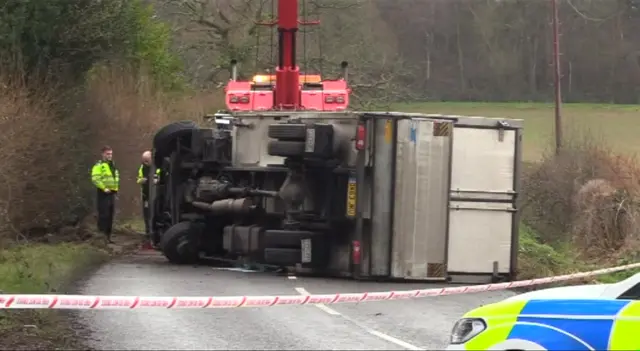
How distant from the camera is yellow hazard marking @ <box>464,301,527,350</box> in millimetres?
5652

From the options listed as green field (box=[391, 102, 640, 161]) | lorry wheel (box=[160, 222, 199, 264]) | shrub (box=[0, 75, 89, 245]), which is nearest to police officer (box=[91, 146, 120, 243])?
shrub (box=[0, 75, 89, 245])

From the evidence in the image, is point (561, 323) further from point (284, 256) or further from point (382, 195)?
point (284, 256)

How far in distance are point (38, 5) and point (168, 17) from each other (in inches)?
674

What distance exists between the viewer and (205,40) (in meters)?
35.5

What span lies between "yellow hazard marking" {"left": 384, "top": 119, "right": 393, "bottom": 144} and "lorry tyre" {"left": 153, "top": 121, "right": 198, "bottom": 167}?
3899 mm

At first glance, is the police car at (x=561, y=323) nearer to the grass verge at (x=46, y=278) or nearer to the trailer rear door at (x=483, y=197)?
the grass verge at (x=46, y=278)

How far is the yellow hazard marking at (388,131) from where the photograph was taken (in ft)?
41.4

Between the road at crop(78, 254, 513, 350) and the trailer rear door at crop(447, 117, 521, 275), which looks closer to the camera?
the road at crop(78, 254, 513, 350)

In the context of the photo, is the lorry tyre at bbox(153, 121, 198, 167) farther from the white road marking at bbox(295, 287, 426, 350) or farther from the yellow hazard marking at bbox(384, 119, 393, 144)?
the white road marking at bbox(295, 287, 426, 350)

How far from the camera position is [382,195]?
41.5 feet

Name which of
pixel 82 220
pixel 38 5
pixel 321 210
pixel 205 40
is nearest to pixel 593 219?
pixel 321 210

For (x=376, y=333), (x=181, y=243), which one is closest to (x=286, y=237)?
(x=181, y=243)

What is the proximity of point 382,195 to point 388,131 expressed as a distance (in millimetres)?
805

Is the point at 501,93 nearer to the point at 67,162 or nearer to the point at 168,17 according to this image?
the point at 168,17
